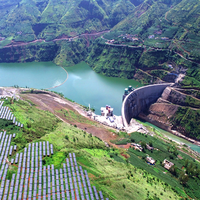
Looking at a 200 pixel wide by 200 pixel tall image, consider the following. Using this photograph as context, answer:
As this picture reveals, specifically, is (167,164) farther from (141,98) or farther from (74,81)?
(74,81)

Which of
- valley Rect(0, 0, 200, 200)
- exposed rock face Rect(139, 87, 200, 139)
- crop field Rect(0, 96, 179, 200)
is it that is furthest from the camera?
exposed rock face Rect(139, 87, 200, 139)

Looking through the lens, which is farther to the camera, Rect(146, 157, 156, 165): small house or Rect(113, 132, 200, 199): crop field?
Rect(146, 157, 156, 165): small house

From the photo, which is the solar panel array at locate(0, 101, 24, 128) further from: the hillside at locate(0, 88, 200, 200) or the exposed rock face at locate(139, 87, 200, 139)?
the exposed rock face at locate(139, 87, 200, 139)

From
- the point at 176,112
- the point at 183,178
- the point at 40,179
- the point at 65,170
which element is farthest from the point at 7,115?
the point at 176,112

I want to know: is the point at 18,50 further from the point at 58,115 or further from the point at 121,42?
the point at 58,115

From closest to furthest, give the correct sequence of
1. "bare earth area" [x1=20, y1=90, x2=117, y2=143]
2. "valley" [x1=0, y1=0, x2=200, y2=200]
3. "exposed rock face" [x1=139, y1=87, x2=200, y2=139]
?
"valley" [x1=0, y1=0, x2=200, y2=200] → "bare earth area" [x1=20, y1=90, x2=117, y2=143] → "exposed rock face" [x1=139, y1=87, x2=200, y2=139]

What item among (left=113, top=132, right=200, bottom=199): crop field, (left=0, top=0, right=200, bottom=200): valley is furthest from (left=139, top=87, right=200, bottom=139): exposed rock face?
(left=113, top=132, right=200, bottom=199): crop field
